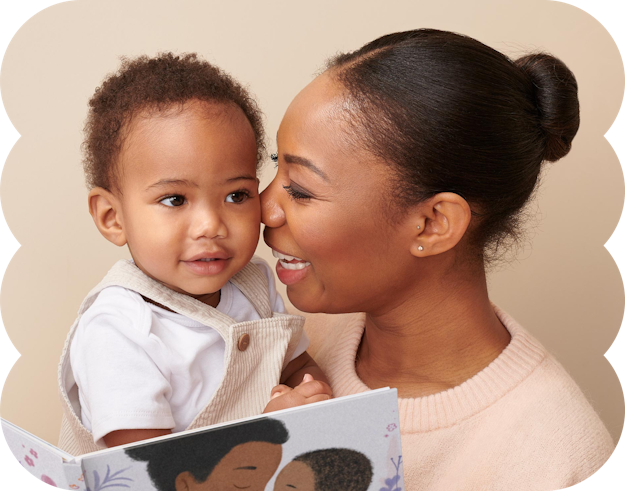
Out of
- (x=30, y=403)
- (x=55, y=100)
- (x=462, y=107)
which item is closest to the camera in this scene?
(x=462, y=107)

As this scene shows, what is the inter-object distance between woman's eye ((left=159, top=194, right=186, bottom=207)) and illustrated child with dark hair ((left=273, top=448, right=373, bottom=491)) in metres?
0.67

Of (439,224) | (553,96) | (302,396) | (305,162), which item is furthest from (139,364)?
(553,96)

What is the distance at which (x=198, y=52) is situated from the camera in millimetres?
1747

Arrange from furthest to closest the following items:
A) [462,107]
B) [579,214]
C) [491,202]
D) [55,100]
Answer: [579,214], [55,100], [491,202], [462,107]

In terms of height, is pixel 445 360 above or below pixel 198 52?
below

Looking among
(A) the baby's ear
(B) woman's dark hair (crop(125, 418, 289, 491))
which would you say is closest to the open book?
(B) woman's dark hair (crop(125, 418, 289, 491))

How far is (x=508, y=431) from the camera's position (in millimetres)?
1477

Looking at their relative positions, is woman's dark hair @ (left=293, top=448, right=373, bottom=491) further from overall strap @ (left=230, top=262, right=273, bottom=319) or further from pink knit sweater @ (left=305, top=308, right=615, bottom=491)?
overall strap @ (left=230, top=262, right=273, bottom=319)

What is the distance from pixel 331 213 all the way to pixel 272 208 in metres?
0.18

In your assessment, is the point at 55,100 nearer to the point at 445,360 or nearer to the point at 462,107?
the point at 462,107

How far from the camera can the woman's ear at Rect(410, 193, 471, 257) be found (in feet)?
4.90

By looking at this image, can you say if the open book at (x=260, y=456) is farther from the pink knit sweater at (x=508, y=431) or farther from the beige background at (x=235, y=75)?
the beige background at (x=235, y=75)

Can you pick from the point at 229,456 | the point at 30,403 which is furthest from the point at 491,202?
the point at 30,403

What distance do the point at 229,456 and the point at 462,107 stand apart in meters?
0.83
